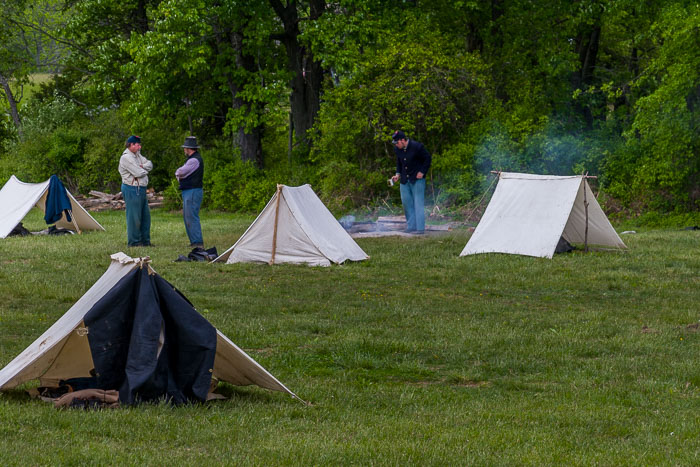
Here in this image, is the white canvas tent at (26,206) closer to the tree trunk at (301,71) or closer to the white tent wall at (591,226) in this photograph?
the tree trunk at (301,71)

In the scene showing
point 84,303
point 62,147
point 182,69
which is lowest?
point 84,303

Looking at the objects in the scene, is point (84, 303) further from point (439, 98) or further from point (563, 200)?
point (439, 98)

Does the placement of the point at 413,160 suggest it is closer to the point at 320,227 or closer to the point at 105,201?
the point at 320,227

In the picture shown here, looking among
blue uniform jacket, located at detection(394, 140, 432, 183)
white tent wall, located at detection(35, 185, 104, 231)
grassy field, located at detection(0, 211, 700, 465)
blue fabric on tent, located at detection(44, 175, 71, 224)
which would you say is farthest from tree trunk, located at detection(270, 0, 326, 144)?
grassy field, located at detection(0, 211, 700, 465)

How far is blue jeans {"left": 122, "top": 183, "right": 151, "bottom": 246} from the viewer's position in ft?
48.4

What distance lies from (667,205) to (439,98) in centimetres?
605

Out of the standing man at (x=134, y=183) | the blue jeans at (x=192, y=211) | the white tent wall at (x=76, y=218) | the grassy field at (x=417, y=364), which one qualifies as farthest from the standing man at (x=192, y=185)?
the white tent wall at (x=76, y=218)

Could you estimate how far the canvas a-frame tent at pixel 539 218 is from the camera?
13.5 meters

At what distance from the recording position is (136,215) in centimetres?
1490

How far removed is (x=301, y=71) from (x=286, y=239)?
46.3 feet

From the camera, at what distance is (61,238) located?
16.5m

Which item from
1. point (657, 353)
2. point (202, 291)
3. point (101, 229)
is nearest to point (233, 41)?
point (101, 229)

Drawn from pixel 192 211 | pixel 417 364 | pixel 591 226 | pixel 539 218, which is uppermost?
pixel 192 211

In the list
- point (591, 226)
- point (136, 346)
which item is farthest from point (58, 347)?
point (591, 226)
